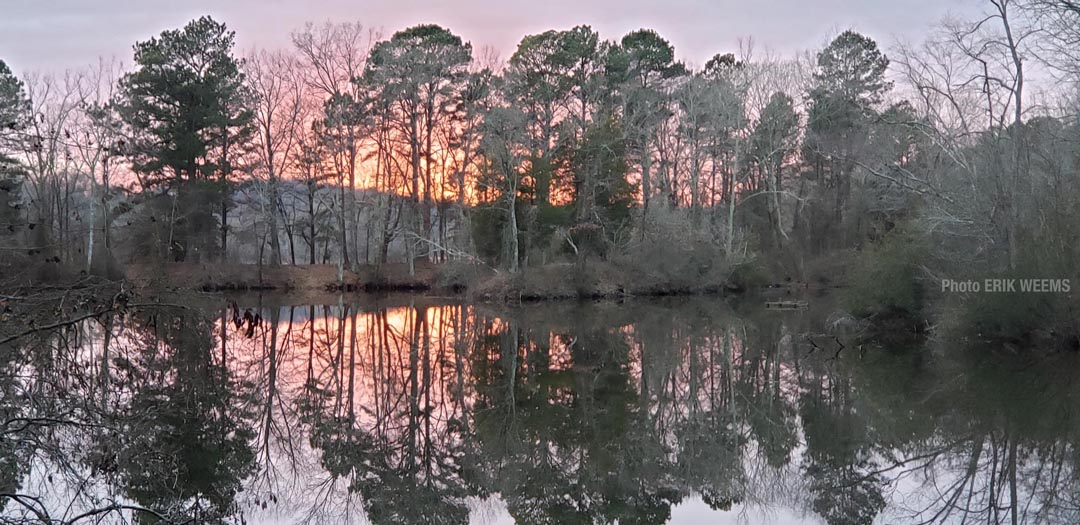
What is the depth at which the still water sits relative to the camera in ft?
21.2

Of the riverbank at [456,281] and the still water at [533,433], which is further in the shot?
the riverbank at [456,281]

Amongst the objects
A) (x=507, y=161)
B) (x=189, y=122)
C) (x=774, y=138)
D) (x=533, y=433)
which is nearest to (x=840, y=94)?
(x=774, y=138)

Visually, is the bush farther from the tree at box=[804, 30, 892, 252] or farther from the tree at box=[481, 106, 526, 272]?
the tree at box=[804, 30, 892, 252]

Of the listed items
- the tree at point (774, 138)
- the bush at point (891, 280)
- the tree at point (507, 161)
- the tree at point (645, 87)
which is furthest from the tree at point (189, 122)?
the bush at point (891, 280)

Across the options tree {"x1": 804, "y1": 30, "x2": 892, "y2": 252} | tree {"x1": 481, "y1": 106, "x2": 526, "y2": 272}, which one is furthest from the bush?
tree {"x1": 804, "y1": 30, "x2": 892, "y2": 252}

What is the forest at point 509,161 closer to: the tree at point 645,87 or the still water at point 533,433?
the tree at point 645,87

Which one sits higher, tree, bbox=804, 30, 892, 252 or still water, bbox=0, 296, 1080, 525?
tree, bbox=804, 30, 892, 252

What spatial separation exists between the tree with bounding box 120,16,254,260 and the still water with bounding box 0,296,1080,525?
22.2 m

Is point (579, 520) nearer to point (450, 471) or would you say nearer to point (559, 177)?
point (450, 471)

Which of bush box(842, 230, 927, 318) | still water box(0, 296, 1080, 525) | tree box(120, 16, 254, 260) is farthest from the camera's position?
tree box(120, 16, 254, 260)

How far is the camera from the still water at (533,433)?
645 cm

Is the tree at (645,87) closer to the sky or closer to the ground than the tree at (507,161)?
closer to the sky

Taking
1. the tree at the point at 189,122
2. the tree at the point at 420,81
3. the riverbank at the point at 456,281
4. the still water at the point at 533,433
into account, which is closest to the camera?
the still water at the point at 533,433

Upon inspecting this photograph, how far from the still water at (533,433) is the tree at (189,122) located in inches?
875
